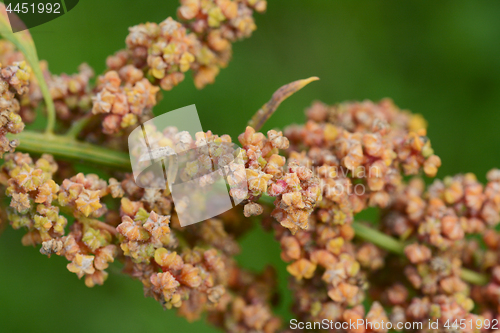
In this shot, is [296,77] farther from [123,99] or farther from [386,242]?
[123,99]

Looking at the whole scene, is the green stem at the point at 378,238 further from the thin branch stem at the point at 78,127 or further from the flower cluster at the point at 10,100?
the flower cluster at the point at 10,100

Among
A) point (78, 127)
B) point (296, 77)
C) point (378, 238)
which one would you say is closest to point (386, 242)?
point (378, 238)

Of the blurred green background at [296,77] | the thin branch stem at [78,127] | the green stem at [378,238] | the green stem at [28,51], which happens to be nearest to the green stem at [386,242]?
the green stem at [378,238]

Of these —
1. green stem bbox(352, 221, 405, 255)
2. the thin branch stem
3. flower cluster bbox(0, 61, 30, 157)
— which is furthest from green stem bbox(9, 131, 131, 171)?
green stem bbox(352, 221, 405, 255)

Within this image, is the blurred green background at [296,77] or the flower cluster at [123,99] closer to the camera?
the flower cluster at [123,99]

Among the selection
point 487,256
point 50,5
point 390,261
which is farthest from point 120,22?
point 487,256
